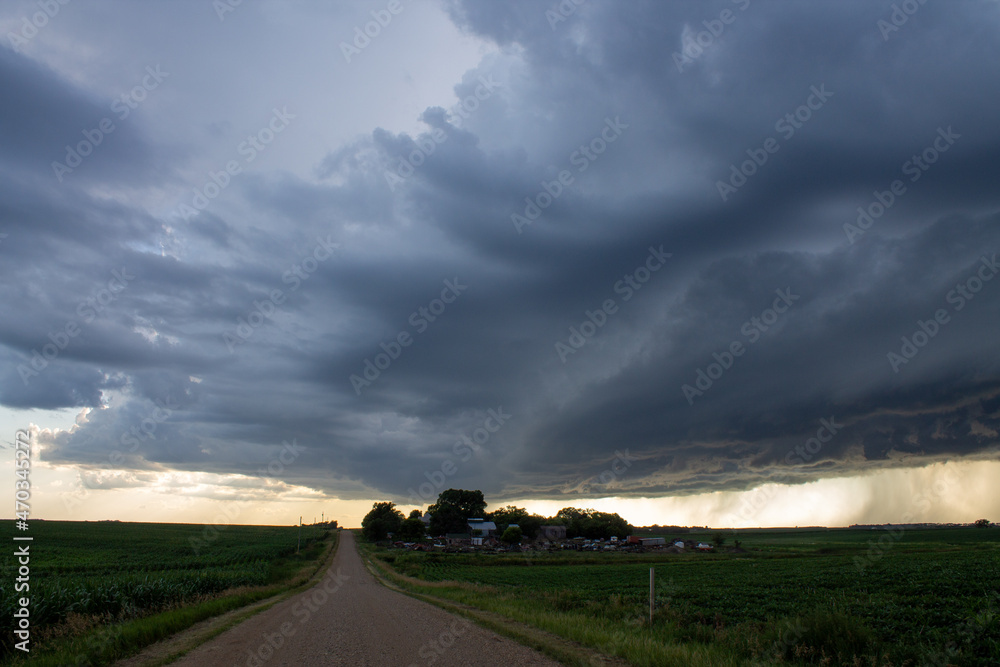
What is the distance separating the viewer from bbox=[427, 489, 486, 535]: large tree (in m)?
151

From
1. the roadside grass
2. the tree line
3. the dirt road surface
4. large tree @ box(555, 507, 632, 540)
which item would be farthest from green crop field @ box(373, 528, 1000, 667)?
large tree @ box(555, 507, 632, 540)

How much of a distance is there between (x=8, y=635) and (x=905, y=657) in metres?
21.5

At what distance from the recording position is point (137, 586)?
21375 mm

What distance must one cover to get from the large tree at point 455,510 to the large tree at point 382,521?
10314mm

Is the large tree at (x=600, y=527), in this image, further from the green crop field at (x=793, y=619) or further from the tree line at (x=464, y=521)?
the green crop field at (x=793, y=619)

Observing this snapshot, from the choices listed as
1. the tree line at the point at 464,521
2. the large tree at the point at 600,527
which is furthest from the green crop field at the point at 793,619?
the large tree at the point at 600,527

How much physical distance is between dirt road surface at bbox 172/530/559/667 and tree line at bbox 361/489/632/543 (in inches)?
4565

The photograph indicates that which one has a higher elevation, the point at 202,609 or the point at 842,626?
the point at 842,626

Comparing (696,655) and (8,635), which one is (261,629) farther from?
(696,655)

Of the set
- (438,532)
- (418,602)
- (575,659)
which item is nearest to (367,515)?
(438,532)

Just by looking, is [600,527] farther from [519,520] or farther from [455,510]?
[455,510]

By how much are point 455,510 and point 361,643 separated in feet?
501

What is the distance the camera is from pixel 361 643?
13.9m

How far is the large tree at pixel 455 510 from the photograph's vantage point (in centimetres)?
15062
